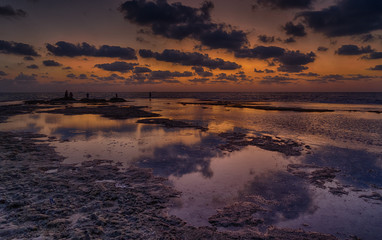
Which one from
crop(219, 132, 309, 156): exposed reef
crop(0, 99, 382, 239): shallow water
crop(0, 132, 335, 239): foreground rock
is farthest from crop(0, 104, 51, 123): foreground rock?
crop(219, 132, 309, 156): exposed reef

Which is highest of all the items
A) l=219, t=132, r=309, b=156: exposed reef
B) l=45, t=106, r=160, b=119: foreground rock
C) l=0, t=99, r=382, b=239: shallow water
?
l=45, t=106, r=160, b=119: foreground rock

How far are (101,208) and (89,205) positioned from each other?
1.29 ft

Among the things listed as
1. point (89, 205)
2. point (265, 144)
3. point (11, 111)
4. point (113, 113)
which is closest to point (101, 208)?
point (89, 205)

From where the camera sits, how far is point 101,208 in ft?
19.8

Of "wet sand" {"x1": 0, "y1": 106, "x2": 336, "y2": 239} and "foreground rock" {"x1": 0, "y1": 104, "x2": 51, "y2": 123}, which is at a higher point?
"foreground rock" {"x1": 0, "y1": 104, "x2": 51, "y2": 123}

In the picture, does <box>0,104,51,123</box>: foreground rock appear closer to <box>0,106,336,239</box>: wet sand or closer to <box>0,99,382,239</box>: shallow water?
<box>0,99,382,239</box>: shallow water

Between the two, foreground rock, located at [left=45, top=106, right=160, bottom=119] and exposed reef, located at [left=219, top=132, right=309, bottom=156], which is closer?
exposed reef, located at [left=219, top=132, right=309, bottom=156]

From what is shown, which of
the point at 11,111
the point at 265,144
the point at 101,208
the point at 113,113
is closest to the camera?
the point at 101,208

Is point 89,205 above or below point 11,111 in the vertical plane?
below

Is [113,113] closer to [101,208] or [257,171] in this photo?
[257,171]

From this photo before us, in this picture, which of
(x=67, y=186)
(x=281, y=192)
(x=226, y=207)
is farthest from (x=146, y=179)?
(x=281, y=192)

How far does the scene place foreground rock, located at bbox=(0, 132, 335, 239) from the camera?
497 cm

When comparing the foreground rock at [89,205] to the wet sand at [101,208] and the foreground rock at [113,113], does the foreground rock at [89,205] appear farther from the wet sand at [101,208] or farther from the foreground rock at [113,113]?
the foreground rock at [113,113]

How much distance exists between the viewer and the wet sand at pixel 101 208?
4996 millimetres
